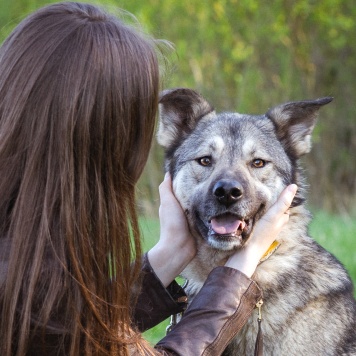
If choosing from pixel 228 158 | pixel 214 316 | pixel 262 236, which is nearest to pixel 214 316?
pixel 214 316

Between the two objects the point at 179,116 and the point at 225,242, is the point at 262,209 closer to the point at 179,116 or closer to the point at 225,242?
the point at 225,242

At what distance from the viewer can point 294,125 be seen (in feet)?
11.8

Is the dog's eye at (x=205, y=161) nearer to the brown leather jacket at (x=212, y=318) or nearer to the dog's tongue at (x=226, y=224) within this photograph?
the dog's tongue at (x=226, y=224)

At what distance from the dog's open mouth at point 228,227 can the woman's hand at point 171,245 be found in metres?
0.11

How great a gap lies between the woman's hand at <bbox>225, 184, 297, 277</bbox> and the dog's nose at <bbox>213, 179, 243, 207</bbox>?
150 mm

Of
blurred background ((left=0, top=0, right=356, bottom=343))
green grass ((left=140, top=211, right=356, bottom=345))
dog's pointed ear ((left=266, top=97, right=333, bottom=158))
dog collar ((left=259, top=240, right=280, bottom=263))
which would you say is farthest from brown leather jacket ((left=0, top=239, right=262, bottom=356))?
blurred background ((left=0, top=0, right=356, bottom=343))

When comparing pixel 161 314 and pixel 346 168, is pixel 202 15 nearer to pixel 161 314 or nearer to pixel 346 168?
pixel 346 168

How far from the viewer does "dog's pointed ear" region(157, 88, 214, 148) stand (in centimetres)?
367

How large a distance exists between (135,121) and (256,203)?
3.50 ft

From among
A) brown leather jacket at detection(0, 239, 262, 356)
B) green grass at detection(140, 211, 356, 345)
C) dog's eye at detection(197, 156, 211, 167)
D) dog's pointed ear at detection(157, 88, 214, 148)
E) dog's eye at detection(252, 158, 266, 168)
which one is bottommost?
green grass at detection(140, 211, 356, 345)

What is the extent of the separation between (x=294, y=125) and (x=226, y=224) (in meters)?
0.72

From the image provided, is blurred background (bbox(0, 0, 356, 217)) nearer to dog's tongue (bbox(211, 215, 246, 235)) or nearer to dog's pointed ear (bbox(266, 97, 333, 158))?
dog's pointed ear (bbox(266, 97, 333, 158))

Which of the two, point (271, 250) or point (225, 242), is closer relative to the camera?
point (225, 242)

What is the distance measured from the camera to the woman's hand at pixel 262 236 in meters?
2.71
